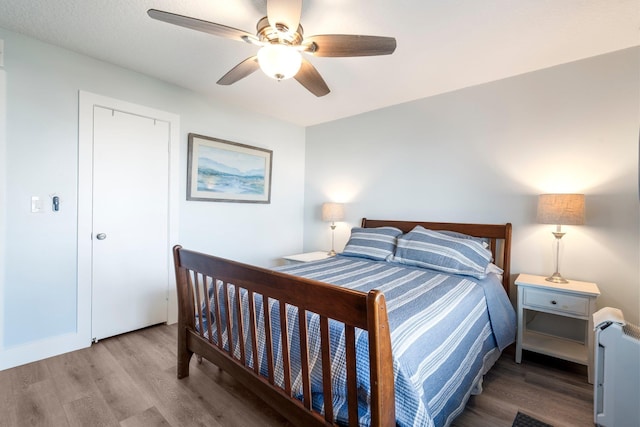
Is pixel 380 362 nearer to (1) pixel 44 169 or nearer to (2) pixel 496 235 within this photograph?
(2) pixel 496 235

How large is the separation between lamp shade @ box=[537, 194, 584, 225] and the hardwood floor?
1.15 meters

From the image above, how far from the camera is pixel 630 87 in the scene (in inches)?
82.3

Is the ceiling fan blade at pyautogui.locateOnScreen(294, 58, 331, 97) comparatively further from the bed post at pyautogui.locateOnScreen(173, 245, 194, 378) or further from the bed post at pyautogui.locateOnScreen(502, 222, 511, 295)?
the bed post at pyautogui.locateOnScreen(502, 222, 511, 295)

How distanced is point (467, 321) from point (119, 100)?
10.7 feet

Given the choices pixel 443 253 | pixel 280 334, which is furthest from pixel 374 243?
pixel 280 334

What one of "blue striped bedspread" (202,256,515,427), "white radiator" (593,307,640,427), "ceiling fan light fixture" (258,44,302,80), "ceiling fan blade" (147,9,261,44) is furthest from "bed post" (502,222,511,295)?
"ceiling fan blade" (147,9,261,44)

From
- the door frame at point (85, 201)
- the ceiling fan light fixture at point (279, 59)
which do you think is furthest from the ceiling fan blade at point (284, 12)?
the door frame at point (85, 201)

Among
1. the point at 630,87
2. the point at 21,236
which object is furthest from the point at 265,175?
the point at 630,87

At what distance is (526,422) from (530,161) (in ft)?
6.49

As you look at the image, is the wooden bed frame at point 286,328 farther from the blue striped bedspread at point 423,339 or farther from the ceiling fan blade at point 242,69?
the ceiling fan blade at point 242,69

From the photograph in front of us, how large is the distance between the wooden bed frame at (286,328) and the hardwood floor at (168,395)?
9.3 inches

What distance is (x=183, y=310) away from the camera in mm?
1975

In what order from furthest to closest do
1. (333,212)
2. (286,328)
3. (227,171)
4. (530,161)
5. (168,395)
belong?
(333,212)
(227,171)
(530,161)
(168,395)
(286,328)

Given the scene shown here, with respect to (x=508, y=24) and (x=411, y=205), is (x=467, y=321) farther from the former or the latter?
(x=508, y=24)
